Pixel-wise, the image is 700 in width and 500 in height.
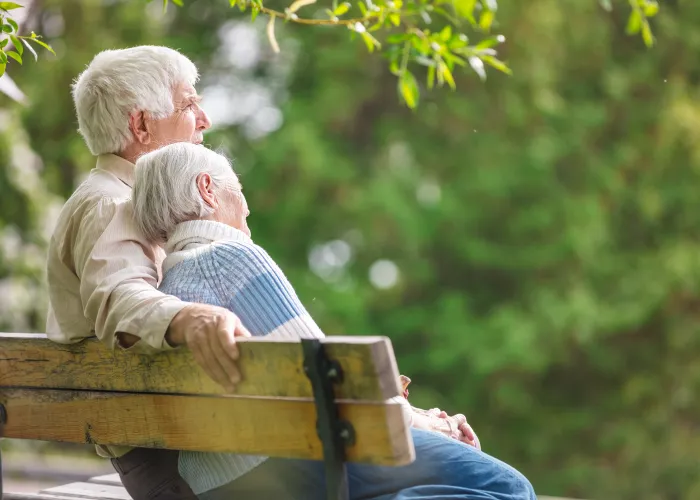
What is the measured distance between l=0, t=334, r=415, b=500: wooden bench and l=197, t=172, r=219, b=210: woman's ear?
34 cm

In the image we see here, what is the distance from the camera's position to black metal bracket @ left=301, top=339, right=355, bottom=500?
1.61 metres

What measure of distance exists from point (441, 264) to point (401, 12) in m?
6.51

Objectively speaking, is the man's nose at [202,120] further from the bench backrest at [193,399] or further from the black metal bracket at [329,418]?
the black metal bracket at [329,418]

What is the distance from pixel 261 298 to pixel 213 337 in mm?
176

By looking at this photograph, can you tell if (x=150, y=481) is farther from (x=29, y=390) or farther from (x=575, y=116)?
(x=575, y=116)

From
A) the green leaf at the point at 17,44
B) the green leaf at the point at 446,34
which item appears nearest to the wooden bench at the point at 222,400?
the green leaf at the point at 17,44

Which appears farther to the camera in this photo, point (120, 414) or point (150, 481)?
point (150, 481)

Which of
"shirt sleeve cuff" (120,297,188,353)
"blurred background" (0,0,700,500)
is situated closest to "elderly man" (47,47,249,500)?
"shirt sleeve cuff" (120,297,188,353)

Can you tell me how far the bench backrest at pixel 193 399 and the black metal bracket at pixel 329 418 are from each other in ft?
0.04

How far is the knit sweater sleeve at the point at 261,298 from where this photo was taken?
1.85 metres

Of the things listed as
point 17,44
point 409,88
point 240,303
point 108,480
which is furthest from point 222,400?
point 108,480

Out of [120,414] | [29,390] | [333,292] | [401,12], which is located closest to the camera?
[120,414]

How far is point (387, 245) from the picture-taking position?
8.73 meters

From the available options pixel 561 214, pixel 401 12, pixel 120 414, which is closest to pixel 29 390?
pixel 120 414
